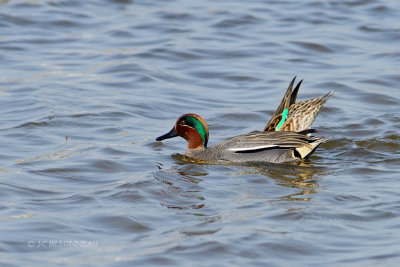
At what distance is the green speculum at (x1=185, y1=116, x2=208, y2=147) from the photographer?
10234 mm

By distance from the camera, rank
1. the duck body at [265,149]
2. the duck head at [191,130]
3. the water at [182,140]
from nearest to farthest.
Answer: the water at [182,140]
the duck body at [265,149]
the duck head at [191,130]

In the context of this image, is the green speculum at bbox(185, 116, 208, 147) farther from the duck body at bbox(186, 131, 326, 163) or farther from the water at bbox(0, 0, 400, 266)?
the water at bbox(0, 0, 400, 266)

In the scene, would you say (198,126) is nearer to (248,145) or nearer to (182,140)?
(248,145)

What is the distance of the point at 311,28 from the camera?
17188 mm

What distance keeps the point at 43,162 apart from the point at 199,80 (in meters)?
4.73

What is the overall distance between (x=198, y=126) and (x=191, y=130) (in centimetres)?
11

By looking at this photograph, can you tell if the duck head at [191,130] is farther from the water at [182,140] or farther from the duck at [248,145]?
the water at [182,140]

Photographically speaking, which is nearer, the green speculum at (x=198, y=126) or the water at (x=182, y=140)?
the water at (x=182, y=140)

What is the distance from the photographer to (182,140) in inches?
443

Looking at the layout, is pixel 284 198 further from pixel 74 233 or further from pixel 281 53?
pixel 281 53

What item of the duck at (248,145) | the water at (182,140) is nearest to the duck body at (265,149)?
the duck at (248,145)

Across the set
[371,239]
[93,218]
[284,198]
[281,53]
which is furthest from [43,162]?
[281,53]

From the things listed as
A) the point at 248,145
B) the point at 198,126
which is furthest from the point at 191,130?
the point at 248,145

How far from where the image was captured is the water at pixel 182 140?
707 cm
